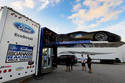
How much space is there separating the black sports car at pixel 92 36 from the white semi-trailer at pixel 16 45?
709 inches

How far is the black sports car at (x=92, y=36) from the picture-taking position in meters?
18.1

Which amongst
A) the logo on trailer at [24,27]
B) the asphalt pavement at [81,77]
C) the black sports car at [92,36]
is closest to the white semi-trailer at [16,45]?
the logo on trailer at [24,27]

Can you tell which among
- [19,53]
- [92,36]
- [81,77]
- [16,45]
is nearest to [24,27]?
[16,45]

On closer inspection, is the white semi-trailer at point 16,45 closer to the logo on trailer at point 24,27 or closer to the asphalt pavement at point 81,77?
the logo on trailer at point 24,27

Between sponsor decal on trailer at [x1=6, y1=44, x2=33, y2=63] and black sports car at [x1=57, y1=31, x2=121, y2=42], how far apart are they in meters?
18.2

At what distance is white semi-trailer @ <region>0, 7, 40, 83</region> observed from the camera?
2.28 metres

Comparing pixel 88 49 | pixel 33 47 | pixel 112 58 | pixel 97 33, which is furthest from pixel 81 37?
pixel 33 47

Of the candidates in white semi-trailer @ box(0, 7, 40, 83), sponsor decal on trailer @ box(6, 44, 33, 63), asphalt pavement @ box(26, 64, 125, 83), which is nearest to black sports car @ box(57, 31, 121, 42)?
asphalt pavement @ box(26, 64, 125, 83)

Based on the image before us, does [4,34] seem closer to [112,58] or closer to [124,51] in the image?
[112,58]

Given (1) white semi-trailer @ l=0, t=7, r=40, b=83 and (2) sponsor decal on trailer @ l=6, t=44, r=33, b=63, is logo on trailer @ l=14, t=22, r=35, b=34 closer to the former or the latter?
(1) white semi-trailer @ l=0, t=7, r=40, b=83

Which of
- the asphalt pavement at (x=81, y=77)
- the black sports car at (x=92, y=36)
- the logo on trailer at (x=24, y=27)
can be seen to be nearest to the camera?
the logo on trailer at (x=24, y=27)

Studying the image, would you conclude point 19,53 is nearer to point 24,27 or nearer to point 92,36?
point 24,27

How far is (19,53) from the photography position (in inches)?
108

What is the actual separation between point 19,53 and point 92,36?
20.1m
